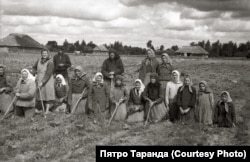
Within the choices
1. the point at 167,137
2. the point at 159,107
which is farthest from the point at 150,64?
the point at 167,137

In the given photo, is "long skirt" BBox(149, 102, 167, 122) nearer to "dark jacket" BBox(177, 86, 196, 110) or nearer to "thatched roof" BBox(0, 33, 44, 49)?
"dark jacket" BBox(177, 86, 196, 110)

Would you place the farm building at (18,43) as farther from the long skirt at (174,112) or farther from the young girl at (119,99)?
the long skirt at (174,112)

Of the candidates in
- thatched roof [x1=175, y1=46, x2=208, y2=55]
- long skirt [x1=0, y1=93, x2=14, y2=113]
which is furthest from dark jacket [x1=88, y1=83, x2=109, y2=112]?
thatched roof [x1=175, y1=46, x2=208, y2=55]

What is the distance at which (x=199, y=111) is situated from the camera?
847cm

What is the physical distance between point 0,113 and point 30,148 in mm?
3234

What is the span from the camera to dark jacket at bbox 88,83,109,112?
8930 mm

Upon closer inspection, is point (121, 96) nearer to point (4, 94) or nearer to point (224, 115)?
point (224, 115)

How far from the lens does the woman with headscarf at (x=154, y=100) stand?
8.70 m

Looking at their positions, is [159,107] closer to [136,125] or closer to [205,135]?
[136,125]

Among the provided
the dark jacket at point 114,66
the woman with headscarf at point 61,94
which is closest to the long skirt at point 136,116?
the dark jacket at point 114,66

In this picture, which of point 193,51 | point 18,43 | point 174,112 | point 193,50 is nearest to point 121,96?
point 174,112

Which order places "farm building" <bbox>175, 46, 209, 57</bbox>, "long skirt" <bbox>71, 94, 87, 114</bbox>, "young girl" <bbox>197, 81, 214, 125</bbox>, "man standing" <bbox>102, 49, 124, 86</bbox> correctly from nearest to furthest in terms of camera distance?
1. "young girl" <bbox>197, 81, 214, 125</bbox>
2. "long skirt" <bbox>71, 94, 87, 114</bbox>
3. "man standing" <bbox>102, 49, 124, 86</bbox>
4. "farm building" <bbox>175, 46, 209, 57</bbox>

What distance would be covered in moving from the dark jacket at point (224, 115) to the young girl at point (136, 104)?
6.34 feet

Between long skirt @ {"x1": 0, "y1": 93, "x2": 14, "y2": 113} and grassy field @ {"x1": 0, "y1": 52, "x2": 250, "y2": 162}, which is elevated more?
long skirt @ {"x1": 0, "y1": 93, "x2": 14, "y2": 113}
